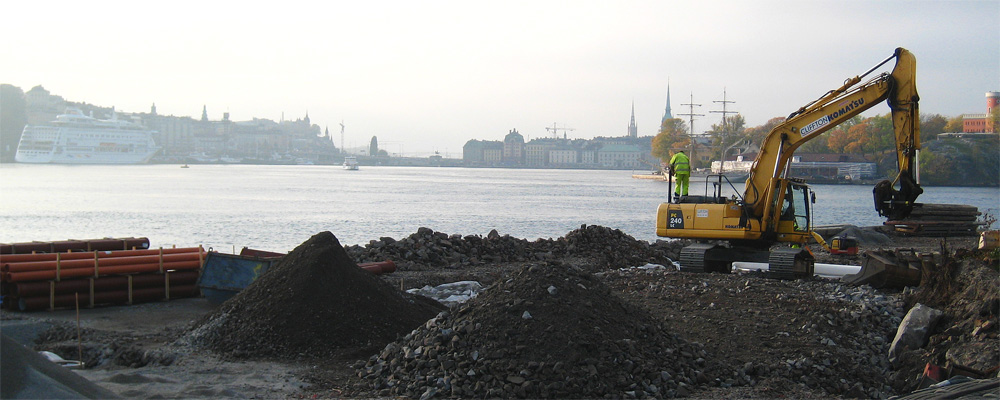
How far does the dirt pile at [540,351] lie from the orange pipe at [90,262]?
5.74 m

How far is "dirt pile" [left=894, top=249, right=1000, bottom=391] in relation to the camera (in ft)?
25.8

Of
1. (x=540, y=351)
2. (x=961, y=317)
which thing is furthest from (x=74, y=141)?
(x=961, y=317)

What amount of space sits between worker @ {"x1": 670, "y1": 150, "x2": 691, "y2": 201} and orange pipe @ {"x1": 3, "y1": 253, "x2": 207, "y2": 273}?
323 inches

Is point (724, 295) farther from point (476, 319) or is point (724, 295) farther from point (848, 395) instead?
point (476, 319)

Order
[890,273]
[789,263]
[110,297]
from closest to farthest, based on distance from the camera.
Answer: [110,297] < [890,273] < [789,263]

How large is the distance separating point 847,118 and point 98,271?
11.9 metres

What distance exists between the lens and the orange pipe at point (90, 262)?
35.2ft

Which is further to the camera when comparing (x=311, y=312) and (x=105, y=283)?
(x=105, y=283)

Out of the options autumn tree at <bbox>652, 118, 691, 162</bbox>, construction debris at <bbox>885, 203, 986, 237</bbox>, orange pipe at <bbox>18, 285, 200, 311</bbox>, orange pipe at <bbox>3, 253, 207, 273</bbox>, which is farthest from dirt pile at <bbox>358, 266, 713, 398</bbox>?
autumn tree at <bbox>652, 118, 691, 162</bbox>

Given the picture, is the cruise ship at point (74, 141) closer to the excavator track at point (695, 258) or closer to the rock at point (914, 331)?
the excavator track at point (695, 258)

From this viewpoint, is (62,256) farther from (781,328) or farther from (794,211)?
(794,211)

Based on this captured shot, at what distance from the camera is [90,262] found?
1123 centimetres

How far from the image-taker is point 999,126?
280 feet

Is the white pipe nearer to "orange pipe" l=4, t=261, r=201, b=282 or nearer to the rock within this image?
the rock
